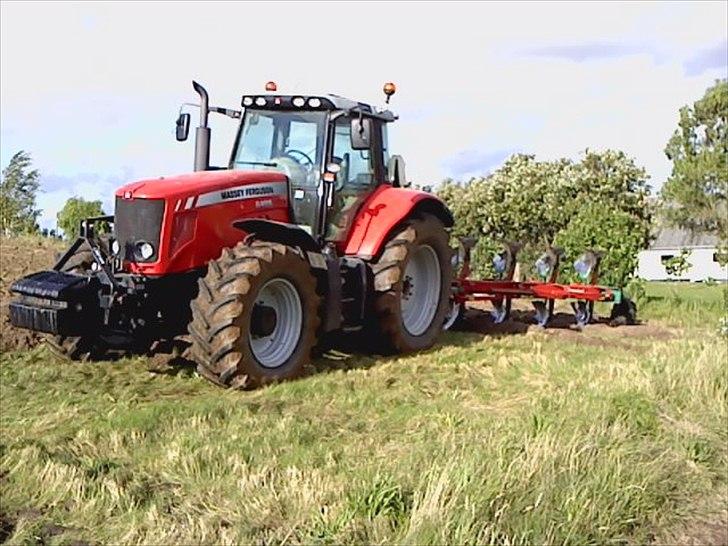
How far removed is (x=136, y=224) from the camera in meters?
7.48

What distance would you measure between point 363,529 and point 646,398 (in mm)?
3015

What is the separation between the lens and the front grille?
7.41m

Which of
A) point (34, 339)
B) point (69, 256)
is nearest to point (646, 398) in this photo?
point (69, 256)

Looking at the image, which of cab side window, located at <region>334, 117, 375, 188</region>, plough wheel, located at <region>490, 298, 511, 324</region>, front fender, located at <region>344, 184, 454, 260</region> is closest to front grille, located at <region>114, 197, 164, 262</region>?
cab side window, located at <region>334, 117, 375, 188</region>

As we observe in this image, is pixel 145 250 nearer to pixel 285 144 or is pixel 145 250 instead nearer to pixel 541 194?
pixel 285 144

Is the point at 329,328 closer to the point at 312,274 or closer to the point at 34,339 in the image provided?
the point at 312,274

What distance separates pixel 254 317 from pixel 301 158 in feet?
→ 6.21

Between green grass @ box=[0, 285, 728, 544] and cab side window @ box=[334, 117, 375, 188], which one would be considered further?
cab side window @ box=[334, 117, 375, 188]

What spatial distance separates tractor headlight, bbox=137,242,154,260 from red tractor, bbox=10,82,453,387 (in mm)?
18

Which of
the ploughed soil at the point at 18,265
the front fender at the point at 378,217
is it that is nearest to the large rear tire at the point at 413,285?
the front fender at the point at 378,217

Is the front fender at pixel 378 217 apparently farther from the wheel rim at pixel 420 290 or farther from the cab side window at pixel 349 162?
the wheel rim at pixel 420 290

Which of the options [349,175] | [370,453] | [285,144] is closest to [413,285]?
[349,175]

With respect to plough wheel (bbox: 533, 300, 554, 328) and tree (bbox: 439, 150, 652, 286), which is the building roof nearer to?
tree (bbox: 439, 150, 652, 286)

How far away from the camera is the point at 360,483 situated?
3.98 meters
